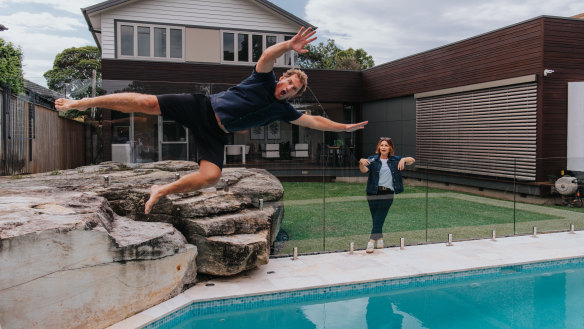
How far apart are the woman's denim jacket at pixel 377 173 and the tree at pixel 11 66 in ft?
21.6

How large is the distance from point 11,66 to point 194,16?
29.1 ft

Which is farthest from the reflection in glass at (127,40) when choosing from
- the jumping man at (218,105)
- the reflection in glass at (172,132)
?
the jumping man at (218,105)

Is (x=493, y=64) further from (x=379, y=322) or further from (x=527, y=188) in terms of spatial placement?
(x=379, y=322)

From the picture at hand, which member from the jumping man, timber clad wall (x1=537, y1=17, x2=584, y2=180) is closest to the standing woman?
the jumping man

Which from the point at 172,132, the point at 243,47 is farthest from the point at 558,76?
the point at 243,47

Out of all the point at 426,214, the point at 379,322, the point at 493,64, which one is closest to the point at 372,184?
the point at 426,214

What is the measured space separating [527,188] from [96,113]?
636 inches

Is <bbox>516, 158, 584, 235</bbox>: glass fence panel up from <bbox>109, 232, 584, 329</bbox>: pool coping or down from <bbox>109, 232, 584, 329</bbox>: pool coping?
up

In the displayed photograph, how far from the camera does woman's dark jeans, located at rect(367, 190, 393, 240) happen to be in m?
7.06

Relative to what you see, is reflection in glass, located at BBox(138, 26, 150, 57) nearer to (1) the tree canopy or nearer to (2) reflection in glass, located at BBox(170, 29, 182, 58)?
(2) reflection in glass, located at BBox(170, 29, 182, 58)

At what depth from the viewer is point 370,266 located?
6164 mm

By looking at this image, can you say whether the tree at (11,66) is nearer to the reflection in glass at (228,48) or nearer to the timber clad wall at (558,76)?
the reflection in glass at (228,48)

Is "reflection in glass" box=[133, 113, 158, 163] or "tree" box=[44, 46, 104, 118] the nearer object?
"reflection in glass" box=[133, 113, 158, 163]

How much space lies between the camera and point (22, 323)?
12.3ft
